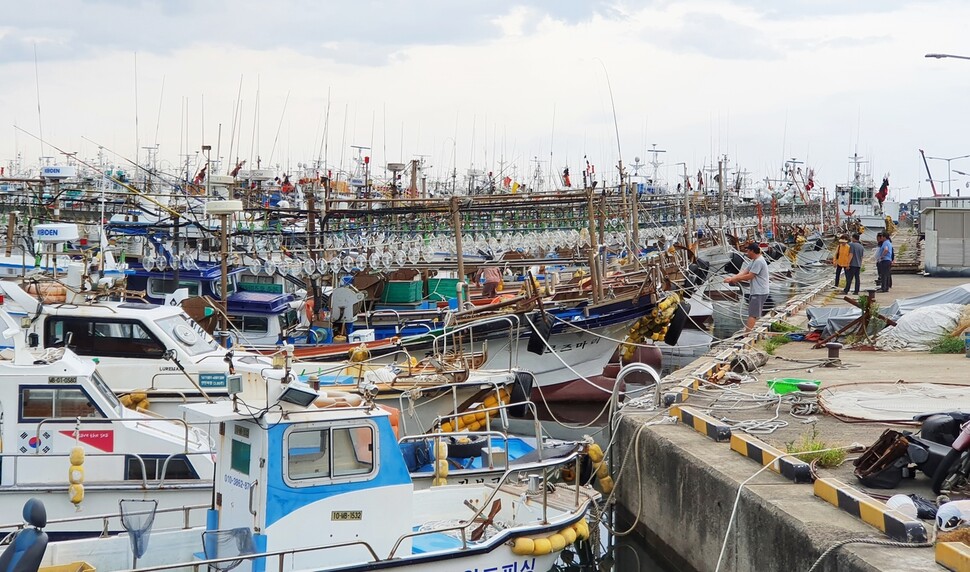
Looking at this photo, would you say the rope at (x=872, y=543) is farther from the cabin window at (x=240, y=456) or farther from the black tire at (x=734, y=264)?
the black tire at (x=734, y=264)

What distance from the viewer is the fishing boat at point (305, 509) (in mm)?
8320

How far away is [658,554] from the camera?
11.1m

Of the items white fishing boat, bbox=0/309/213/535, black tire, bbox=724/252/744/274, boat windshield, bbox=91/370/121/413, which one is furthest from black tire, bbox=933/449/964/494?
black tire, bbox=724/252/744/274

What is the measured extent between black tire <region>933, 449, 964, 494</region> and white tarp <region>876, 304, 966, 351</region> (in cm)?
962

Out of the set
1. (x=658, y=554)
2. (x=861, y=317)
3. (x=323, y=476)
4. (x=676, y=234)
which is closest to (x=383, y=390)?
(x=658, y=554)

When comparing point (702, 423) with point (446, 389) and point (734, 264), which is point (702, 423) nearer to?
point (446, 389)

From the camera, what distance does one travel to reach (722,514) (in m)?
9.24

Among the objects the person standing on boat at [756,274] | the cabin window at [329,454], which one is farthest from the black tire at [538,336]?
the cabin window at [329,454]

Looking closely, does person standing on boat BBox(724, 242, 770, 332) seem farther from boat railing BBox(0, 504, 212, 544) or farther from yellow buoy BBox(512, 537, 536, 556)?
boat railing BBox(0, 504, 212, 544)

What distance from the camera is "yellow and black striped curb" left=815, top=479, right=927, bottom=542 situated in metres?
7.13

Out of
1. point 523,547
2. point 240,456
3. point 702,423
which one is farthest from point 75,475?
point 702,423

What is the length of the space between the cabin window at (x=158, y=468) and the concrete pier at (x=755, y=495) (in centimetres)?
471

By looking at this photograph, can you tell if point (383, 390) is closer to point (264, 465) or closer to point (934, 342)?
point (264, 465)

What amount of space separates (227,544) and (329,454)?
1.07 meters
